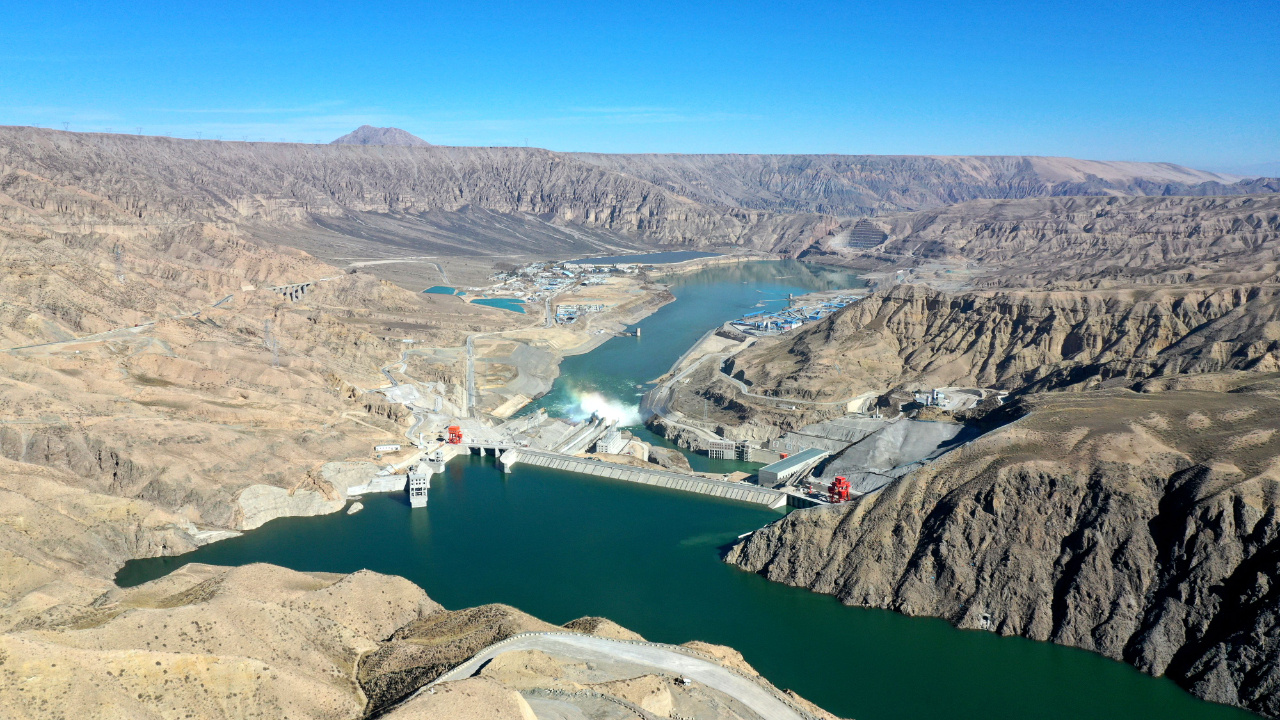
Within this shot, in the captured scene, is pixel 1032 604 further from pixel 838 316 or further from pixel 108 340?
pixel 108 340

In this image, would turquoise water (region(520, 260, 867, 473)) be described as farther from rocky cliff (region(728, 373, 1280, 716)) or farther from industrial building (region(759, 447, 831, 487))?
rocky cliff (region(728, 373, 1280, 716))

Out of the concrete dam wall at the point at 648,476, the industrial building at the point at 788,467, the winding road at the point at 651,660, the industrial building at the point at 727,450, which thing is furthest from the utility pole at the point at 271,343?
the winding road at the point at 651,660

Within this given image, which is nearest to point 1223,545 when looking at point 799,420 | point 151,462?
point 799,420

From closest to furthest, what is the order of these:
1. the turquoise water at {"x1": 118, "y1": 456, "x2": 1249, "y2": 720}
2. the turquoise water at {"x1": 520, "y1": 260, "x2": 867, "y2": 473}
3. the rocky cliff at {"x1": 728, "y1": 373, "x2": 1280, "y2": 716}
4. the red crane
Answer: the turquoise water at {"x1": 118, "y1": 456, "x2": 1249, "y2": 720}, the rocky cliff at {"x1": 728, "y1": 373, "x2": 1280, "y2": 716}, the red crane, the turquoise water at {"x1": 520, "y1": 260, "x2": 867, "y2": 473}

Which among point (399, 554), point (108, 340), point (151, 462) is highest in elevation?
point (108, 340)

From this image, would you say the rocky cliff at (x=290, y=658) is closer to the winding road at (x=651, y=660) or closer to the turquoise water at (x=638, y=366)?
the winding road at (x=651, y=660)

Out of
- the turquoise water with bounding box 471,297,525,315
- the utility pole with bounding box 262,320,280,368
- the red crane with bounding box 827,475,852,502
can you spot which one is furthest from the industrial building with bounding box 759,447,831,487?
the turquoise water with bounding box 471,297,525,315

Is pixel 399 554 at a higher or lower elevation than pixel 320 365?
lower
